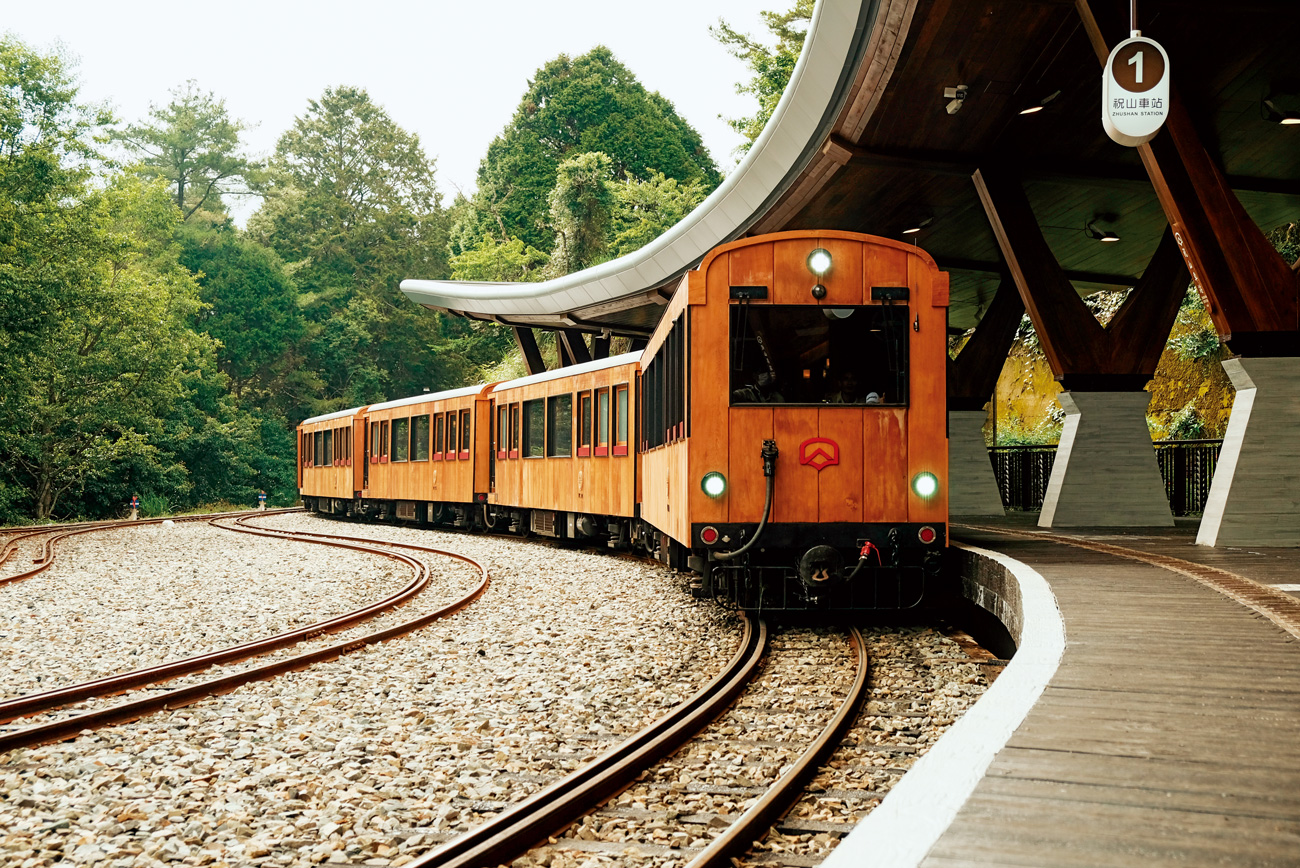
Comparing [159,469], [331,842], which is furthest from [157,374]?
[331,842]

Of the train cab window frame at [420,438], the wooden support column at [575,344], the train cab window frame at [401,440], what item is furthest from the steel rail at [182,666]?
the wooden support column at [575,344]

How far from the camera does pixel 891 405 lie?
8359 mm

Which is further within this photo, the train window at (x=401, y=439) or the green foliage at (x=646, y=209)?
the green foliage at (x=646, y=209)

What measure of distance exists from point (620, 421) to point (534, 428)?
3968 millimetres

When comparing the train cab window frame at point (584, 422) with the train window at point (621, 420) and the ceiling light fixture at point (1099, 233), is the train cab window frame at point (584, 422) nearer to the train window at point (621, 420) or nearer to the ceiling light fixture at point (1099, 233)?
the train window at point (621, 420)

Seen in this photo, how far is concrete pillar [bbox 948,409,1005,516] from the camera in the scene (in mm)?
20766

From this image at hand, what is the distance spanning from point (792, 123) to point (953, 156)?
247 centimetres

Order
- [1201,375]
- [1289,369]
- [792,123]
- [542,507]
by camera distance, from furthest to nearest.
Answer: [1201,375] → [542,507] → [792,123] → [1289,369]

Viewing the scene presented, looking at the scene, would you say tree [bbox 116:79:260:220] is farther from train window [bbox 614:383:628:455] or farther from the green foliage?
train window [bbox 614:383:628:455]

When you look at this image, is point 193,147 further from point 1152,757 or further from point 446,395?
point 1152,757

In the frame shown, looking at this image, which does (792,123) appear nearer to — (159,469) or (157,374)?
(157,374)

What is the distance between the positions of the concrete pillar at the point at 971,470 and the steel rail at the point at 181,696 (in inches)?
546

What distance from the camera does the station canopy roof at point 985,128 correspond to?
11.2 meters

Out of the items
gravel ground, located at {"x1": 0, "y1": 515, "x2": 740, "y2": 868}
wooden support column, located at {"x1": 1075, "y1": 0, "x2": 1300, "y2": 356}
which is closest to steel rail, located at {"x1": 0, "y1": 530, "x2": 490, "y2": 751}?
gravel ground, located at {"x1": 0, "y1": 515, "x2": 740, "y2": 868}
